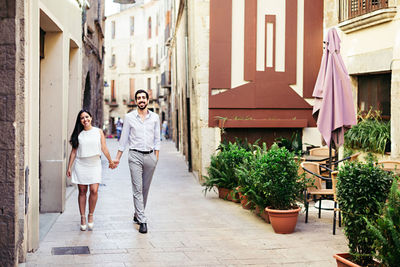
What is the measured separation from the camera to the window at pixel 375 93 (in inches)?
418

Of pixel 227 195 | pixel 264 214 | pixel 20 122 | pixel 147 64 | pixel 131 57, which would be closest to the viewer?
pixel 20 122

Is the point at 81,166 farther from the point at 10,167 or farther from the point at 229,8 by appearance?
the point at 229,8

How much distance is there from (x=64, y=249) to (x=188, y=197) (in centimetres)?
432

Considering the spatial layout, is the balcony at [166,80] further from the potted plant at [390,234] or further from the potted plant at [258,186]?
the potted plant at [390,234]

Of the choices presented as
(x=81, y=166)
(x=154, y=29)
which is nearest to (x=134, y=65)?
(x=154, y=29)

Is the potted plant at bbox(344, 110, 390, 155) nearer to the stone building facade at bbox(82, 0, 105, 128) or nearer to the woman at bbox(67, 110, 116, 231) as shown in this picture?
the woman at bbox(67, 110, 116, 231)

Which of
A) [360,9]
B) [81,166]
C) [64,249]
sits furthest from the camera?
[360,9]

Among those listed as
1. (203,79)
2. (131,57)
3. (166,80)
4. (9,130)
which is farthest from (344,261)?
(131,57)

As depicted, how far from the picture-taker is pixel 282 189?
6859mm

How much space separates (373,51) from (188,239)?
609 centimetres

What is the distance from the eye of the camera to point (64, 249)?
6.12 meters

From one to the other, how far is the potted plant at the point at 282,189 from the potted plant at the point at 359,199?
4.55 feet

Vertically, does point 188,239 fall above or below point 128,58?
below

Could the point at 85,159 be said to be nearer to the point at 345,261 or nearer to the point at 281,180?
the point at 281,180
